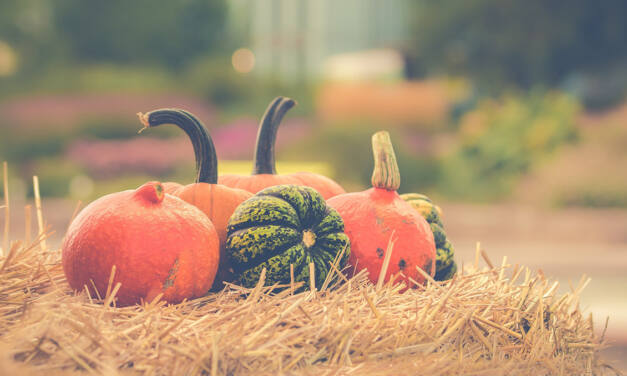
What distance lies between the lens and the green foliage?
11.1m

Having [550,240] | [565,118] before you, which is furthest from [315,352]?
[565,118]

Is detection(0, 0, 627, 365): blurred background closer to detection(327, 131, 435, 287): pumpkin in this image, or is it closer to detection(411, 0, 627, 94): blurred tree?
detection(411, 0, 627, 94): blurred tree

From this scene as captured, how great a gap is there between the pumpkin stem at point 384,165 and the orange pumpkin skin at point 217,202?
0.49 meters

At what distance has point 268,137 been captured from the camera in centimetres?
248

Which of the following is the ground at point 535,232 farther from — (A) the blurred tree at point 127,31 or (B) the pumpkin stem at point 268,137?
(A) the blurred tree at point 127,31

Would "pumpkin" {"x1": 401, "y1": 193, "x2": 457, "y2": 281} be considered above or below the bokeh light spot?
below

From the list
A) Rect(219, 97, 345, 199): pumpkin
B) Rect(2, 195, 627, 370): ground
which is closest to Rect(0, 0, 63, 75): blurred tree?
Rect(2, 195, 627, 370): ground

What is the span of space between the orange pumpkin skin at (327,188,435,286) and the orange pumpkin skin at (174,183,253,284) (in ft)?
1.29

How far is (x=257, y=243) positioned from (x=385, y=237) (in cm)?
47

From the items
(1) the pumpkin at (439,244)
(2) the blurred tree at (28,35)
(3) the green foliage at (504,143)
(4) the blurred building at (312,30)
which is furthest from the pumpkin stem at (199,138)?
(4) the blurred building at (312,30)

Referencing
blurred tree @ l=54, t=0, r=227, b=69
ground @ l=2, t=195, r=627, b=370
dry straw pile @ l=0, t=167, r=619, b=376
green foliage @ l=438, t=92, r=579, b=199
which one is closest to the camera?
dry straw pile @ l=0, t=167, r=619, b=376

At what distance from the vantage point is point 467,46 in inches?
762

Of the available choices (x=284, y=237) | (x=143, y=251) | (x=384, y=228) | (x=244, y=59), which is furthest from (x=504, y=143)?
(x=244, y=59)

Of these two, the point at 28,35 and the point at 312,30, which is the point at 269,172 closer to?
the point at 28,35
